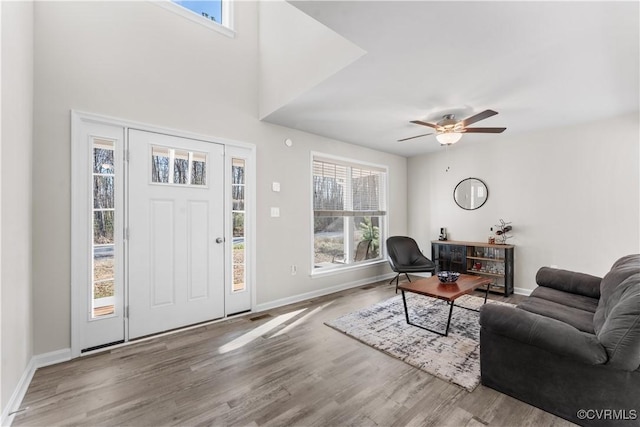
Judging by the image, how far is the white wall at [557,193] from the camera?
349cm

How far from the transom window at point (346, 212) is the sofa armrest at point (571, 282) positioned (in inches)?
103

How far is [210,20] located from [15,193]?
8.82 ft

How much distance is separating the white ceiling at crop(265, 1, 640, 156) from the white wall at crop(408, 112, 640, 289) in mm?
368

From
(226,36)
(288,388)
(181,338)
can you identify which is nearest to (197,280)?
(181,338)

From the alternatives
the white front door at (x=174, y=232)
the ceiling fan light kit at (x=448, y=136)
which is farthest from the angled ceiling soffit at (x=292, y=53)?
the ceiling fan light kit at (x=448, y=136)

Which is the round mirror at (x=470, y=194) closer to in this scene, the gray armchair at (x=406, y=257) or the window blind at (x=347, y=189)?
the gray armchair at (x=406, y=257)

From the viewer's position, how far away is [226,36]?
3.41 metres

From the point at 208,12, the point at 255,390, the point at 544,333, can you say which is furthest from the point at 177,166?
the point at 544,333

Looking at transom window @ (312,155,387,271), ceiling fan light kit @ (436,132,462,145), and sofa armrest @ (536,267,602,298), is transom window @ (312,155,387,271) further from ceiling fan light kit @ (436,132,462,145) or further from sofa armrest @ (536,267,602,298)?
sofa armrest @ (536,267,602,298)

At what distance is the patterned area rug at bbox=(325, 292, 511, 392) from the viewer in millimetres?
2230

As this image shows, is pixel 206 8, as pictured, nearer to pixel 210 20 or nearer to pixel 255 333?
pixel 210 20

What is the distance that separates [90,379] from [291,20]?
3870 mm

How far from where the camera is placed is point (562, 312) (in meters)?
2.33

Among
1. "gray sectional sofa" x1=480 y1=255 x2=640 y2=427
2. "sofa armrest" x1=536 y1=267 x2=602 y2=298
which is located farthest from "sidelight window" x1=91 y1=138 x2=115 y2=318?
"sofa armrest" x1=536 y1=267 x2=602 y2=298
